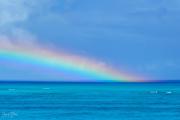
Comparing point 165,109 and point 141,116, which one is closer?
point 141,116

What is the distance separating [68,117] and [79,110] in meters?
10.7

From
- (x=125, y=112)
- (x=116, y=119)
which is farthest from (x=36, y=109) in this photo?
(x=116, y=119)

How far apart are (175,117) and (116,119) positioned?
7252 mm

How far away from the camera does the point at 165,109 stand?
8012 cm

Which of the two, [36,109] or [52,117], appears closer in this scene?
[52,117]

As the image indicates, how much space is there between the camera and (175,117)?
6825 cm

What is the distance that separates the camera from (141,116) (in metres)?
67.8

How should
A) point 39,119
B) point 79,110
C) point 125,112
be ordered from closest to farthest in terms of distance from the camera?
1. point 39,119
2. point 125,112
3. point 79,110

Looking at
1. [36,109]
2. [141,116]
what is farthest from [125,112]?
[36,109]

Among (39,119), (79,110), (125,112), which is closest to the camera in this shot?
(39,119)

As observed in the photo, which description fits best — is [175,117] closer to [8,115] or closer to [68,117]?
[68,117]

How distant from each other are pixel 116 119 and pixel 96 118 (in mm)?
2135

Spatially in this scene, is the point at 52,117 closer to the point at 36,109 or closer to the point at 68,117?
the point at 68,117

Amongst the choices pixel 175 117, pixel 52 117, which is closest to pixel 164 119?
pixel 175 117
